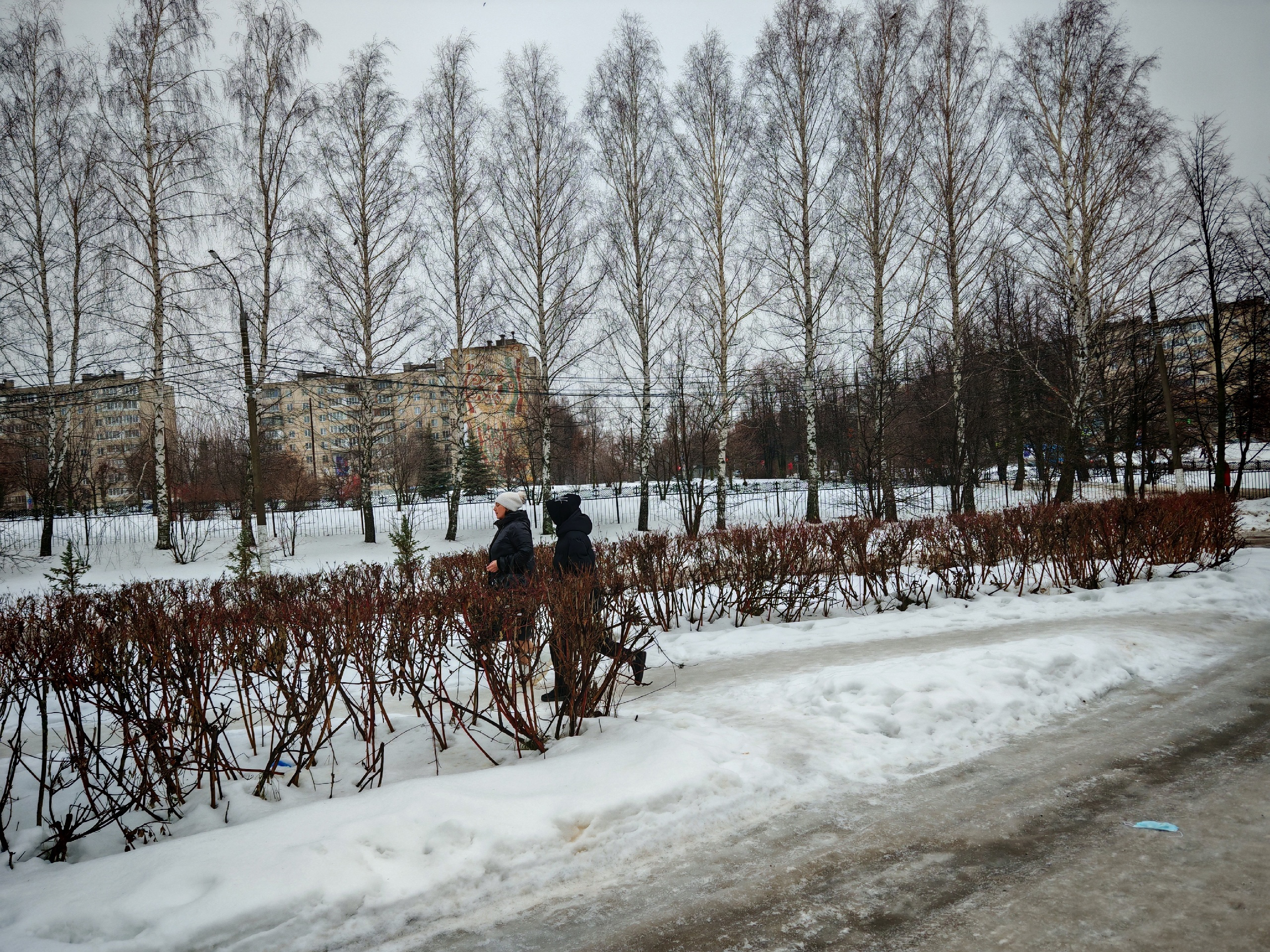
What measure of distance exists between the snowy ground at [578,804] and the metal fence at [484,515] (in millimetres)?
12104

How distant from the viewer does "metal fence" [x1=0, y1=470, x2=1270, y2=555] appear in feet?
63.8

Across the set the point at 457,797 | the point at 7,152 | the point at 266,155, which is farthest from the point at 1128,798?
the point at 7,152

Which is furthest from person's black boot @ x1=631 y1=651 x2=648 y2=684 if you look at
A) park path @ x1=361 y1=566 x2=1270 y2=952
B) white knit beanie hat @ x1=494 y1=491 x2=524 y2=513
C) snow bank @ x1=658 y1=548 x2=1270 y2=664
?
park path @ x1=361 y1=566 x2=1270 y2=952

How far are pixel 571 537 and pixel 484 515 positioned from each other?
20.0 meters

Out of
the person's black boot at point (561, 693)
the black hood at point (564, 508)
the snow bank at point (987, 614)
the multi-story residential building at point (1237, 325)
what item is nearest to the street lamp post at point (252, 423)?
the black hood at point (564, 508)

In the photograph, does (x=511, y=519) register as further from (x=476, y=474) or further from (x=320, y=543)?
(x=476, y=474)

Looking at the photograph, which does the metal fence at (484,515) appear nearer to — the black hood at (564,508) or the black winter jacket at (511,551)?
the black winter jacket at (511,551)

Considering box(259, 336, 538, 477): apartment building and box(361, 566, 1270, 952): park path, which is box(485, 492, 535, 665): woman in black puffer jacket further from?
box(259, 336, 538, 477): apartment building

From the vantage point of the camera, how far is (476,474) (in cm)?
3709

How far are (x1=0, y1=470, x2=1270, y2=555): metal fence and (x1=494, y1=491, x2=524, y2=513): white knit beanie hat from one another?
11.3 metres

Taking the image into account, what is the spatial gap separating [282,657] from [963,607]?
698cm

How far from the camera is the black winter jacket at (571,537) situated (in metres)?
5.32

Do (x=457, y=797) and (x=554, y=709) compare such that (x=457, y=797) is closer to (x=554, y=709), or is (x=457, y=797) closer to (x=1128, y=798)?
(x=554, y=709)

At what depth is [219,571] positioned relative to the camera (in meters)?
15.8
